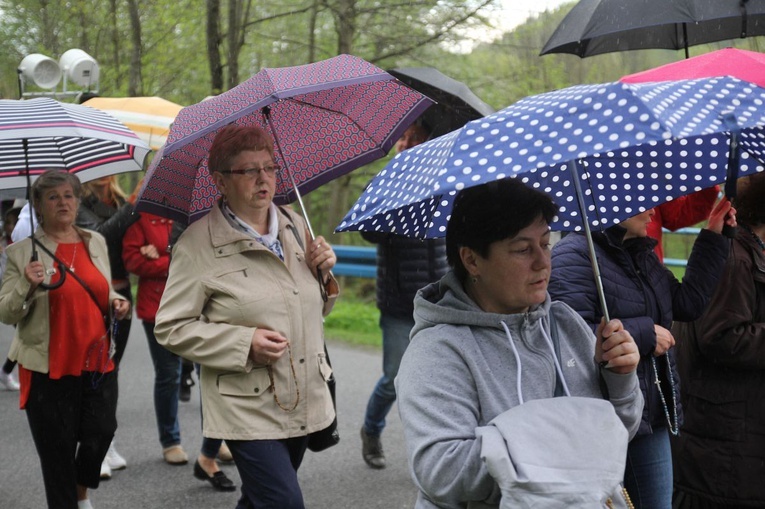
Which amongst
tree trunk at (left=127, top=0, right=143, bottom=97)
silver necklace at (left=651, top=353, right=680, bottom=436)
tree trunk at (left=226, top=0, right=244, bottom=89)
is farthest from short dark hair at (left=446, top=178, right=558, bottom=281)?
tree trunk at (left=127, top=0, right=143, bottom=97)

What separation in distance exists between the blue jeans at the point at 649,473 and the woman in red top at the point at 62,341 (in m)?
2.79

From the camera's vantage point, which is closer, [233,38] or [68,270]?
[68,270]

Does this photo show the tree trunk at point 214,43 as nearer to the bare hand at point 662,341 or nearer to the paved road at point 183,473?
the paved road at point 183,473

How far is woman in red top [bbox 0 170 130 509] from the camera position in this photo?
491cm

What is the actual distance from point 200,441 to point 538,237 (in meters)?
4.88

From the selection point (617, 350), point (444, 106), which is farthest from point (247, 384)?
point (444, 106)

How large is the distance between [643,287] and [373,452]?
308 cm

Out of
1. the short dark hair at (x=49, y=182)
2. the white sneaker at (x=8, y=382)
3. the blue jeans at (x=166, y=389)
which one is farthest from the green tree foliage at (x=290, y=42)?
the short dark hair at (x=49, y=182)

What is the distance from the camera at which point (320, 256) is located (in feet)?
13.4

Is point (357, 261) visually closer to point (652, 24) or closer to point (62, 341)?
point (62, 341)

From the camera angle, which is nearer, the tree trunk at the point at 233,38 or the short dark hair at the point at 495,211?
the short dark hair at the point at 495,211

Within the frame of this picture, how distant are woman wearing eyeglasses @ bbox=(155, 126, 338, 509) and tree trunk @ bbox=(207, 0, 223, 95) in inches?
271

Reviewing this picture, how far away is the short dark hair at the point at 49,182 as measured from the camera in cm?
502

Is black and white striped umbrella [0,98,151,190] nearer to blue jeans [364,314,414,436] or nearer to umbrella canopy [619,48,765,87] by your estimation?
blue jeans [364,314,414,436]
